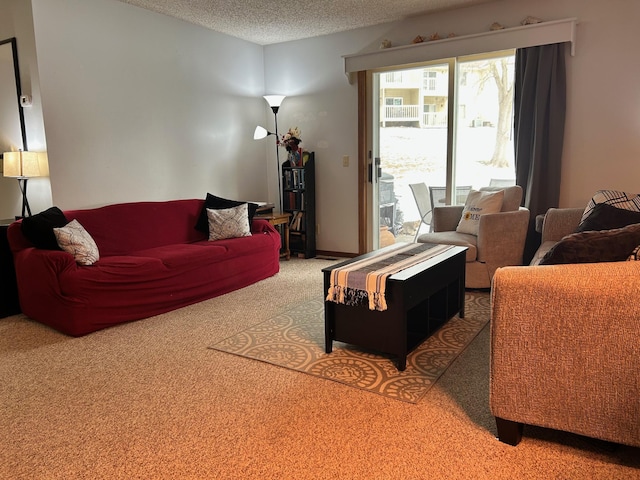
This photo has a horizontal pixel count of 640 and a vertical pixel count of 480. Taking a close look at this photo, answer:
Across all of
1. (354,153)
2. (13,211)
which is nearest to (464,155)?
(354,153)

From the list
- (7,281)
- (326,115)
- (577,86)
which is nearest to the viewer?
(7,281)

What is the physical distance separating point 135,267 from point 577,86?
3.98 meters

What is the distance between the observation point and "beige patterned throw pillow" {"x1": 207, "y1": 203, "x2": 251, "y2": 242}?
15.0 ft

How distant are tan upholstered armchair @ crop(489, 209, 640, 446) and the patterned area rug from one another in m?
0.60

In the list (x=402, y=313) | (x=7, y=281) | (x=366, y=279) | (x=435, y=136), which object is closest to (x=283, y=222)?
(x=435, y=136)

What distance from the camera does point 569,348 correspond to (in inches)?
68.5

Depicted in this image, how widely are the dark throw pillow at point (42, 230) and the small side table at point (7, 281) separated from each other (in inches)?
13.3

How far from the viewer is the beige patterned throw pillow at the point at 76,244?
3400mm

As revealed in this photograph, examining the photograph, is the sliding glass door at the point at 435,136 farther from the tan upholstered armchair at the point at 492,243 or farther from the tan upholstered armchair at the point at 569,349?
the tan upholstered armchair at the point at 569,349

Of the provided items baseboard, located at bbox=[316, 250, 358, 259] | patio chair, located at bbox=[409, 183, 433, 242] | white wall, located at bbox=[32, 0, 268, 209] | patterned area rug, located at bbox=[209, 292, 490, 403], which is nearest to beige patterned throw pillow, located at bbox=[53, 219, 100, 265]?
white wall, located at bbox=[32, 0, 268, 209]

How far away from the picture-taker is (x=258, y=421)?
2.16 m

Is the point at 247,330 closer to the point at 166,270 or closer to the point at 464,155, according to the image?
the point at 166,270

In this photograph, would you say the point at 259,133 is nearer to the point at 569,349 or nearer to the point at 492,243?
the point at 492,243

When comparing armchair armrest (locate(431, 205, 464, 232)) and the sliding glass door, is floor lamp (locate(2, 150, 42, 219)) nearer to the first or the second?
the sliding glass door
